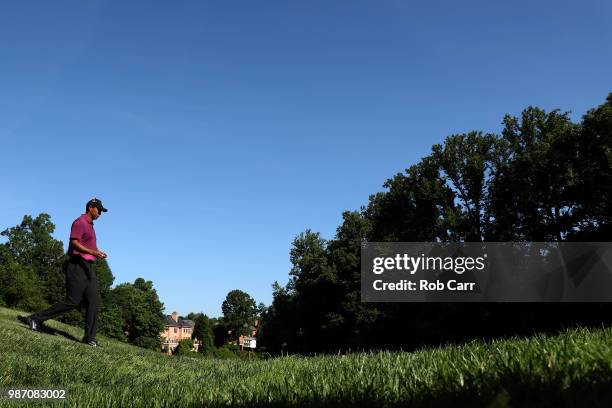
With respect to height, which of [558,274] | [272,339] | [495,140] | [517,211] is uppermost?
[495,140]

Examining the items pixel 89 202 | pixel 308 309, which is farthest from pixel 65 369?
pixel 308 309

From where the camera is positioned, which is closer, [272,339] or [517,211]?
[517,211]

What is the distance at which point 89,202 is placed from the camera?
10.5m

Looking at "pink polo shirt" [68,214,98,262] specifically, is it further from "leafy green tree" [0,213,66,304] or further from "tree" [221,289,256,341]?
"tree" [221,289,256,341]

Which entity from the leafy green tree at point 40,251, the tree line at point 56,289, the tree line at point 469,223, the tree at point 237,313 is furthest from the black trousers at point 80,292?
the tree at point 237,313

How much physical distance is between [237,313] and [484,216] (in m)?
119

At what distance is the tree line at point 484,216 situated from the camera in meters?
38.0

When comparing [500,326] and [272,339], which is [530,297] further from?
[272,339]

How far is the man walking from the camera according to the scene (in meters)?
10.1

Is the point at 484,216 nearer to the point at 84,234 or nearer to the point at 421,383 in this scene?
the point at 84,234

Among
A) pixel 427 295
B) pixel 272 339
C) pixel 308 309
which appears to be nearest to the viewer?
pixel 427 295

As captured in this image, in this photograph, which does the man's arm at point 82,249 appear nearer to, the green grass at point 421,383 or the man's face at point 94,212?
the man's face at point 94,212

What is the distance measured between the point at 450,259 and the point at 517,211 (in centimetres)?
636

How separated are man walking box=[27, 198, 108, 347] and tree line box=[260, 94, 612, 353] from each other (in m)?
29.7
